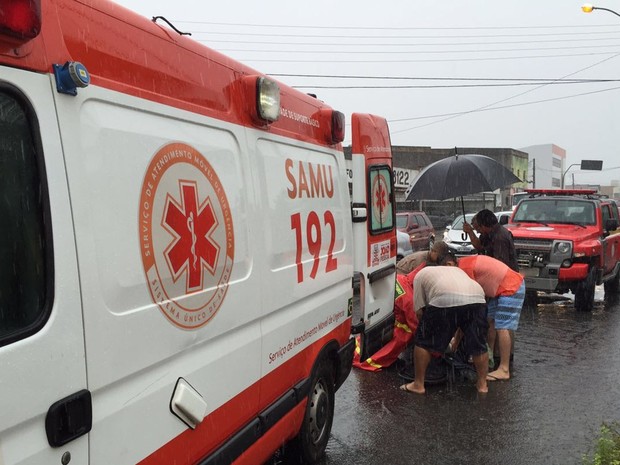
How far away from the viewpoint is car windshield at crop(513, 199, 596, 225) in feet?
32.9

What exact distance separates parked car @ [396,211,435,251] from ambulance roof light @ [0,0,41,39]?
49.3 feet

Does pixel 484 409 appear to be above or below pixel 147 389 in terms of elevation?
below

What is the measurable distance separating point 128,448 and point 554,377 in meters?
5.08

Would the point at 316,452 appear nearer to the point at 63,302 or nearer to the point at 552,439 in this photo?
the point at 552,439

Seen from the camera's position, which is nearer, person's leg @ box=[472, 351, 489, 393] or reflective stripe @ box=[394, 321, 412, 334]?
person's leg @ box=[472, 351, 489, 393]

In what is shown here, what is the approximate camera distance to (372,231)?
192 inches

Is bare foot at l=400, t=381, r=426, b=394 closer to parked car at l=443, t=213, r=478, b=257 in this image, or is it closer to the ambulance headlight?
the ambulance headlight

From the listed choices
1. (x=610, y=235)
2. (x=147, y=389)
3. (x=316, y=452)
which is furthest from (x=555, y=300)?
(x=147, y=389)

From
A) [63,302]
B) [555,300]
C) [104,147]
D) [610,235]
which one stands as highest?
[104,147]

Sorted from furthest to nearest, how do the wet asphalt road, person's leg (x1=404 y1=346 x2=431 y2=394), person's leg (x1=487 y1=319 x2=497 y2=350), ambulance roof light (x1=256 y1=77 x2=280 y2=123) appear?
1. person's leg (x1=487 y1=319 x2=497 y2=350)
2. person's leg (x1=404 y1=346 x2=431 y2=394)
3. the wet asphalt road
4. ambulance roof light (x1=256 y1=77 x2=280 y2=123)

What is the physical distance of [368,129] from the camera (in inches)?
195

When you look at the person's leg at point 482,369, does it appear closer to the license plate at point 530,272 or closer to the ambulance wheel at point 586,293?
the license plate at point 530,272

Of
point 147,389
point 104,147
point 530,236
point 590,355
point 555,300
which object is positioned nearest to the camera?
point 104,147

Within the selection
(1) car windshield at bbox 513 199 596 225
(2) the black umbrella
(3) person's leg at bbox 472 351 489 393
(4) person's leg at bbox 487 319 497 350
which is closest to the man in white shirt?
(3) person's leg at bbox 472 351 489 393
